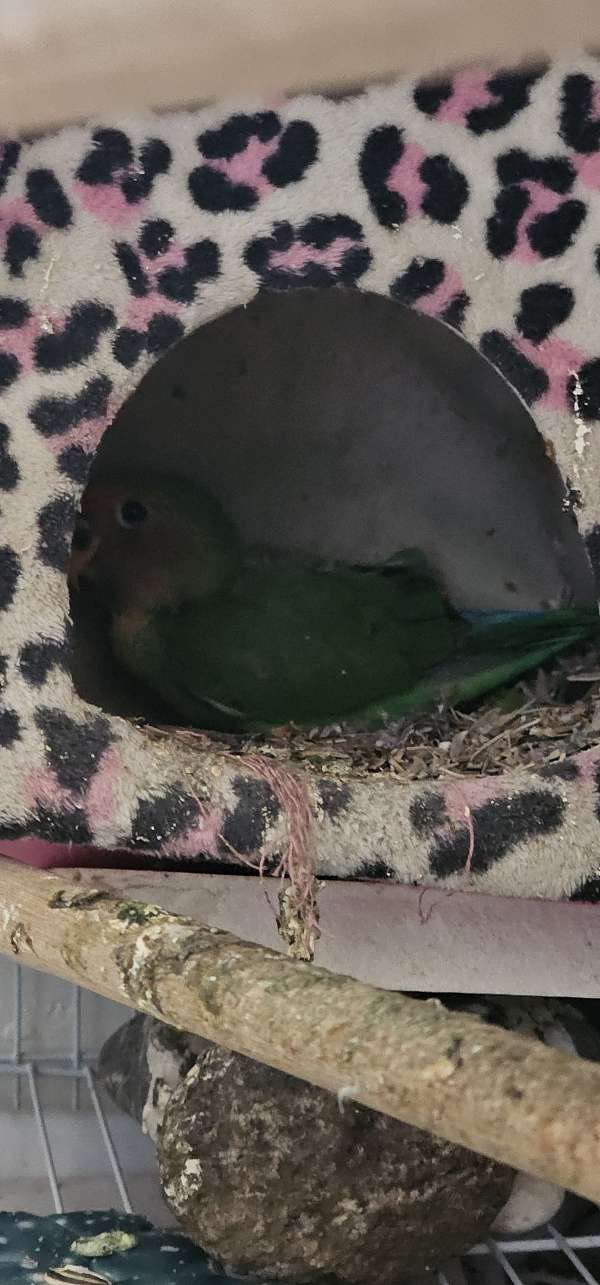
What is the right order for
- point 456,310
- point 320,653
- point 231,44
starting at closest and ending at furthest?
1. point 231,44
2. point 456,310
3. point 320,653

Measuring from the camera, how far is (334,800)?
809mm

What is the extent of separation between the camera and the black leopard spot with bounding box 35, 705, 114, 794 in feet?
2.62

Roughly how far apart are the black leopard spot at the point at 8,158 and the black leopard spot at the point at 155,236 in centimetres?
9

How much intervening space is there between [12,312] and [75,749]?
0.30m

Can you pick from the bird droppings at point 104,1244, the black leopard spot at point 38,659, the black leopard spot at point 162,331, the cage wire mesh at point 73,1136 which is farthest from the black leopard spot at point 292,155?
the cage wire mesh at point 73,1136

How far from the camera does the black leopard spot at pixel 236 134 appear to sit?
734 millimetres

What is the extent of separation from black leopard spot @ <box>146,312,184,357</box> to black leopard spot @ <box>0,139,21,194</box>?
0.43 feet

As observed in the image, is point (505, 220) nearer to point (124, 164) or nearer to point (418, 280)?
point (418, 280)

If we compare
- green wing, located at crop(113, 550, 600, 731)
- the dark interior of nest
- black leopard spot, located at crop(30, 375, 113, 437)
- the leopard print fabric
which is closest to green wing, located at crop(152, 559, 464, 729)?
green wing, located at crop(113, 550, 600, 731)

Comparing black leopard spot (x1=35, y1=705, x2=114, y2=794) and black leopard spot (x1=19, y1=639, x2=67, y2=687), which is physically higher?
black leopard spot (x1=19, y1=639, x2=67, y2=687)

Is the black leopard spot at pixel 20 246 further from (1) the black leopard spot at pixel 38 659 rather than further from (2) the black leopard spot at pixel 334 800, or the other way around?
(2) the black leopard spot at pixel 334 800

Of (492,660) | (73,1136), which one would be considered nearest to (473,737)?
(492,660)

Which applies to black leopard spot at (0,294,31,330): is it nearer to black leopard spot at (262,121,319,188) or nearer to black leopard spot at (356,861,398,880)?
black leopard spot at (262,121,319,188)

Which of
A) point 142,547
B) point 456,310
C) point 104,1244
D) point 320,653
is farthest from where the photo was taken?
point 142,547
